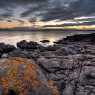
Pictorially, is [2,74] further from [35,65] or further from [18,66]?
[35,65]

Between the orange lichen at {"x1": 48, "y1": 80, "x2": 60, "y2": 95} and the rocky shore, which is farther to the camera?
the orange lichen at {"x1": 48, "y1": 80, "x2": 60, "y2": 95}

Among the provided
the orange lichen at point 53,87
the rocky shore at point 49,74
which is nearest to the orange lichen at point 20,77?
the rocky shore at point 49,74

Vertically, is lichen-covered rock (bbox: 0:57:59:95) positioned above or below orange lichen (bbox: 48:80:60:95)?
above

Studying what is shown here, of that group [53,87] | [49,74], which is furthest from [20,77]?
[49,74]

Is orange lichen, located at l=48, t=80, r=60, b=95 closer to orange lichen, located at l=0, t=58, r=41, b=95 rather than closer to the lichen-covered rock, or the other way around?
the lichen-covered rock

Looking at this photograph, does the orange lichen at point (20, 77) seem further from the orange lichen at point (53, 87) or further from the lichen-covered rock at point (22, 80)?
the orange lichen at point (53, 87)

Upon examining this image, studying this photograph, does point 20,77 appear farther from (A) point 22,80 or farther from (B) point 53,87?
(B) point 53,87

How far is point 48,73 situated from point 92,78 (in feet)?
4.98

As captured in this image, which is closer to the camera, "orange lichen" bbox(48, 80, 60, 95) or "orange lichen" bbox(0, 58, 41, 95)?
"orange lichen" bbox(0, 58, 41, 95)

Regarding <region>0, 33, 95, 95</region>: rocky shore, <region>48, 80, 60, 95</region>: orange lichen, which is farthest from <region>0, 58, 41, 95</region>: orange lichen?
<region>48, 80, 60, 95</region>: orange lichen

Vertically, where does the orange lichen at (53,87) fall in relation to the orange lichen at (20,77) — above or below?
below

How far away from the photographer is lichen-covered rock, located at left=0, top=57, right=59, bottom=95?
8.22 metres

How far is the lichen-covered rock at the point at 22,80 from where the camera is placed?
8.22m

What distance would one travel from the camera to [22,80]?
8383mm
